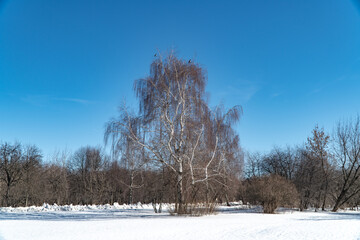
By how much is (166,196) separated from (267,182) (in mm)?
7133

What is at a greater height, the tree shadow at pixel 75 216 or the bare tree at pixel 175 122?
the bare tree at pixel 175 122

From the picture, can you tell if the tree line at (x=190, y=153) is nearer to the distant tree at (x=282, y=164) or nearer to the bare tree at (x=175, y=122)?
the bare tree at (x=175, y=122)

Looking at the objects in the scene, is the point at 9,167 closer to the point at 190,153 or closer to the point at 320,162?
the point at 190,153

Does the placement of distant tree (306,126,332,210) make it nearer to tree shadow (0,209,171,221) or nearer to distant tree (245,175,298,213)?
distant tree (245,175,298,213)

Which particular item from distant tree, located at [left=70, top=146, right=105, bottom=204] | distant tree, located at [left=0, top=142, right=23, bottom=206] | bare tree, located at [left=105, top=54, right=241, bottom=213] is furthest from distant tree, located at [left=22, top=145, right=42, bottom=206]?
bare tree, located at [left=105, top=54, right=241, bottom=213]

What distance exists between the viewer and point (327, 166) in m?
25.0

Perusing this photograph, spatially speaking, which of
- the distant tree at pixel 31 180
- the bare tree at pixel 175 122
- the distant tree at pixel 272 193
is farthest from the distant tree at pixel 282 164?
the distant tree at pixel 31 180

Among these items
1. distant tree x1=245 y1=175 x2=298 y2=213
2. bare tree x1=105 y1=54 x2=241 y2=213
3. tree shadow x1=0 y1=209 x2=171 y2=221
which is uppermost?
bare tree x1=105 y1=54 x2=241 y2=213

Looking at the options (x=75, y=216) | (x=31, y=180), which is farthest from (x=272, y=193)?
(x=31, y=180)

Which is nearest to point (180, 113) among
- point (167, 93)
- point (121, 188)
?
point (167, 93)

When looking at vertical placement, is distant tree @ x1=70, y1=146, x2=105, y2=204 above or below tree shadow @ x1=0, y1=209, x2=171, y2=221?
above

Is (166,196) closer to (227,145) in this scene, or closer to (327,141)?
(227,145)

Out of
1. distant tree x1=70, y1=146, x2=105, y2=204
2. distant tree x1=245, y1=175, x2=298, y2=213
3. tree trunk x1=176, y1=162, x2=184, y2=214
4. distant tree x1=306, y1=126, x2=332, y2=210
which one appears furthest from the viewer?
distant tree x1=70, y1=146, x2=105, y2=204

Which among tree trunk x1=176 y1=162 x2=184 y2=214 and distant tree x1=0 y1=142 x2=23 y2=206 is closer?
tree trunk x1=176 y1=162 x2=184 y2=214
